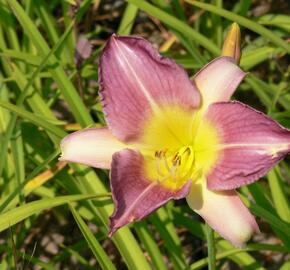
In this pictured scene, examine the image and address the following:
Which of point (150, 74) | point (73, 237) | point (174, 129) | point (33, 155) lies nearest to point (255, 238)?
point (73, 237)

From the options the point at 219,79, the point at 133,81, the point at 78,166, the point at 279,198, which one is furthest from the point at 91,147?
the point at 279,198

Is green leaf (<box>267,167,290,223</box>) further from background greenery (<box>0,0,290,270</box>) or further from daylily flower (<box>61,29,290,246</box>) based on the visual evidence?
daylily flower (<box>61,29,290,246</box>)

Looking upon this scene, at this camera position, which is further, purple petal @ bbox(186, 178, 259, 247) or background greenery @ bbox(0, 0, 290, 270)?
background greenery @ bbox(0, 0, 290, 270)

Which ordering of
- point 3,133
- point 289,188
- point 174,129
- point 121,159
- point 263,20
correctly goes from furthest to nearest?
point 263,20 < point 289,188 < point 3,133 < point 174,129 < point 121,159

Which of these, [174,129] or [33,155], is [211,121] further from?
[33,155]

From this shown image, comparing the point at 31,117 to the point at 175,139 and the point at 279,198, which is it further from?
the point at 279,198

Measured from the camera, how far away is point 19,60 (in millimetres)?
1727

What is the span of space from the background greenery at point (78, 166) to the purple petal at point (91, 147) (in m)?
0.14

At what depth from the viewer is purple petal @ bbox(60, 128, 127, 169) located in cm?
113

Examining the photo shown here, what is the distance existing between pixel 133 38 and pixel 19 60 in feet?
2.35

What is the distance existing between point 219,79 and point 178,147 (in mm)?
180

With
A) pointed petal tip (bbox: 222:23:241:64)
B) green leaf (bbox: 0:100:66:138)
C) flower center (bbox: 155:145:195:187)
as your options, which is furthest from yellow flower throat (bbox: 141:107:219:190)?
green leaf (bbox: 0:100:66:138)

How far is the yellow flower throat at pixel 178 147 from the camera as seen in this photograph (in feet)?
3.70

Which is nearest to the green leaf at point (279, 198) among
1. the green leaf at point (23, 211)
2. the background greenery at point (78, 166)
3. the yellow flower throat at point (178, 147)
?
the background greenery at point (78, 166)
